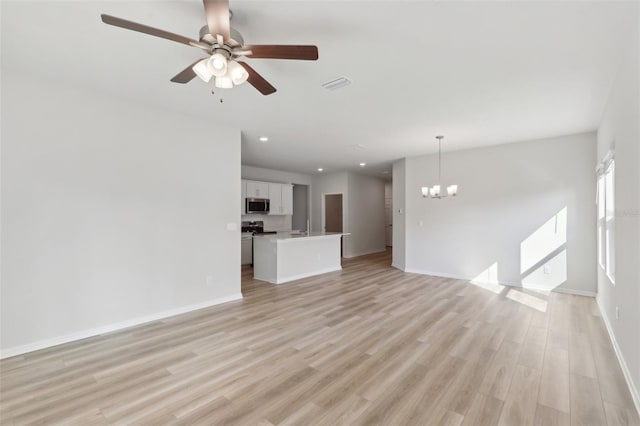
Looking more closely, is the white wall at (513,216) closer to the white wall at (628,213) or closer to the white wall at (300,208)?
the white wall at (628,213)

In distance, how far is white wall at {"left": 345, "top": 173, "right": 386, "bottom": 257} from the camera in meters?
9.02

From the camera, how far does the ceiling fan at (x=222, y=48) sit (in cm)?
169

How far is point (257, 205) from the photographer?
791cm

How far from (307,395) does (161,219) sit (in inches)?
112

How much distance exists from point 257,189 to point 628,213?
7.04m

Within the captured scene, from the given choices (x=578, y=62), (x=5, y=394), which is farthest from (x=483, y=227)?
(x=5, y=394)

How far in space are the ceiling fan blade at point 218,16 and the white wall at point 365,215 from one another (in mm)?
7290

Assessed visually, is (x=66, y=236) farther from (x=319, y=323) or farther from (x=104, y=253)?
(x=319, y=323)

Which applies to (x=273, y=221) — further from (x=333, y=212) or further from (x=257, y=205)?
(x=333, y=212)

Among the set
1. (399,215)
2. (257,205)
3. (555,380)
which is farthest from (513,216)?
(257,205)

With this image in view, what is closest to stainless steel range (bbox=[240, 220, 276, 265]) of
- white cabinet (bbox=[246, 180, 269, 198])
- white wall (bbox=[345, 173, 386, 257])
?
white cabinet (bbox=[246, 180, 269, 198])

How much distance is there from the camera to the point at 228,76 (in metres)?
2.08

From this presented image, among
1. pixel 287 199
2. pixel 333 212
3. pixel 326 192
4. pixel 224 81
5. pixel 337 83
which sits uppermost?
pixel 337 83

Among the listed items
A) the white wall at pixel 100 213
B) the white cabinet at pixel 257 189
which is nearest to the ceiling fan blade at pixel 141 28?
the white wall at pixel 100 213
